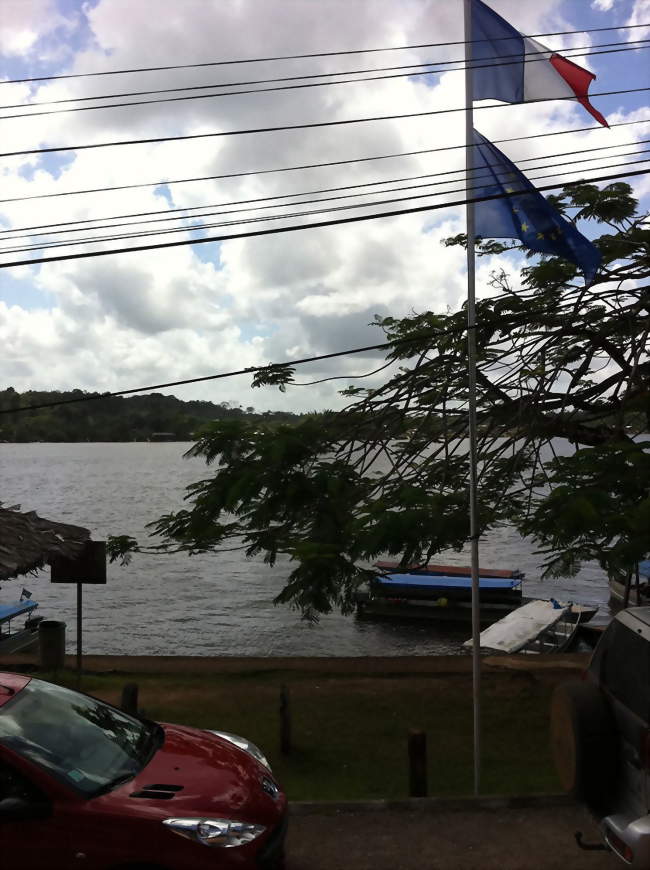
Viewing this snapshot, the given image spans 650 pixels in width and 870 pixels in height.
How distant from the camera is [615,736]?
5.60m

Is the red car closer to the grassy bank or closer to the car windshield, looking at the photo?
the car windshield

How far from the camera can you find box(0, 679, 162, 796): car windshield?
5261 mm

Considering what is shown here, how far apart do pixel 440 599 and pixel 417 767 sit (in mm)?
26609

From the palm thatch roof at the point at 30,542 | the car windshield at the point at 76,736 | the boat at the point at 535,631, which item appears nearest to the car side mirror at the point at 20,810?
the car windshield at the point at 76,736

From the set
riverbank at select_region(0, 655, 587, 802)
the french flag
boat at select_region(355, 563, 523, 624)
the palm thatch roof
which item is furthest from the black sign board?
boat at select_region(355, 563, 523, 624)

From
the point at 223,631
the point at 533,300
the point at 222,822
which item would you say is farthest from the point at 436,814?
the point at 223,631

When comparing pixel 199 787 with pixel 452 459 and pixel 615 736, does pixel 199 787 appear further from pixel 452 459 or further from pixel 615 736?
pixel 452 459

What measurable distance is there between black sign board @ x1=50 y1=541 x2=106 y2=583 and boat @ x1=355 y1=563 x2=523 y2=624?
68.0ft

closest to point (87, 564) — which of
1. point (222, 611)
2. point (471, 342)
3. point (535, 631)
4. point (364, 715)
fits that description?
point (364, 715)

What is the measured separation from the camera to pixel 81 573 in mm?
12758

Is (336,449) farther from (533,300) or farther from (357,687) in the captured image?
(357,687)

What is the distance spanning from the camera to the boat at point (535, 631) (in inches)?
1016

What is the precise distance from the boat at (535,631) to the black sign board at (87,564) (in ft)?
51.5

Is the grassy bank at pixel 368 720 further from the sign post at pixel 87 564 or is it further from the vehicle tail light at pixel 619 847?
the vehicle tail light at pixel 619 847
